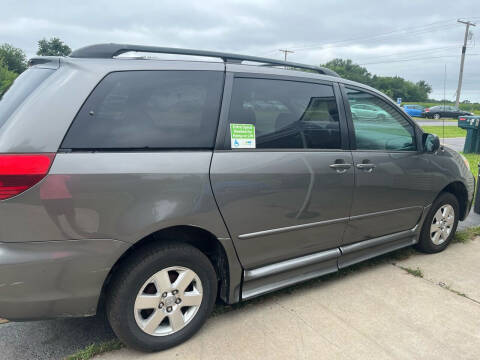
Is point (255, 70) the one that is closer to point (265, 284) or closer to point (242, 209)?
point (242, 209)

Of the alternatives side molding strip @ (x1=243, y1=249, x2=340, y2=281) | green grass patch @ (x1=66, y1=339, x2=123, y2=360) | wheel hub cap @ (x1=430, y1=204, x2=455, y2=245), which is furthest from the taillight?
wheel hub cap @ (x1=430, y1=204, x2=455, y2=245)

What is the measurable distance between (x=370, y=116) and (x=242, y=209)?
5.23ft

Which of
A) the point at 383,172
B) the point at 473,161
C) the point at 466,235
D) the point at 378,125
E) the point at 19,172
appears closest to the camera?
the point at 19,172

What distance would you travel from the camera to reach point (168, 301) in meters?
2.33

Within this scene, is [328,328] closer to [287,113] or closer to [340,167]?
[340,167]

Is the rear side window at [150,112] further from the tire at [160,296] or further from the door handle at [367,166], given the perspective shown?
the door handle at [367,166]

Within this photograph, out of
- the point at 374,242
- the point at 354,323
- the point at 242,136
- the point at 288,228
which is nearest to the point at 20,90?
the point at 242,136

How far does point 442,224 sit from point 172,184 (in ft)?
10.3

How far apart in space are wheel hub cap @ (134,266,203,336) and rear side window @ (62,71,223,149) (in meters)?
0.77

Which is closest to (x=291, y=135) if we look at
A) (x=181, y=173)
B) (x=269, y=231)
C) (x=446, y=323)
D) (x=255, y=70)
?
(x=255, y=70)

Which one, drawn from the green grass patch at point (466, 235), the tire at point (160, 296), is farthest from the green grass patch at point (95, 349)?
the green grass patch at point (466, 235)

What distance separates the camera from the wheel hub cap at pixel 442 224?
4.00 metres

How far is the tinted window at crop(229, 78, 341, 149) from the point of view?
2.60 m

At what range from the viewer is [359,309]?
293 centimetres
